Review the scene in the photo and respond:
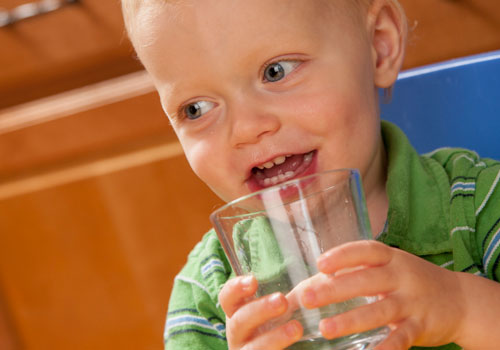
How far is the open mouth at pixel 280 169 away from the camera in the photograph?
678 millimetres

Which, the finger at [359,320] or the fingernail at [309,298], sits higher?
the fingernail at [309,298]

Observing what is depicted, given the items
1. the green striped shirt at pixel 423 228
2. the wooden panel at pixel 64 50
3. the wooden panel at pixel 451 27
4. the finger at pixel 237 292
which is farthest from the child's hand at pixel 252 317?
the wooden panel at pixel 64 50

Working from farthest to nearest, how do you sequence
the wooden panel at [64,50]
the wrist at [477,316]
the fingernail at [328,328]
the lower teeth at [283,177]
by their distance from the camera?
1. the wooden panel at [64,50]
2. the lower teeth at [283,177]
3. the wrist at [477,316]
4. the fingernail at [328,328]

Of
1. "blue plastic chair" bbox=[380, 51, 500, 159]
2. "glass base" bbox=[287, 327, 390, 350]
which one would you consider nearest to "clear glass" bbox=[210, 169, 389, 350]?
"glass base" bbox=[287, 327, 390, 350]

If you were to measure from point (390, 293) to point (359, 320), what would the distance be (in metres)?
0.06

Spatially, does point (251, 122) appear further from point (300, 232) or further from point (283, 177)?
point (300, 232)

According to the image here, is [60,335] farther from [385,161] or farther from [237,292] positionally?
[237,292]

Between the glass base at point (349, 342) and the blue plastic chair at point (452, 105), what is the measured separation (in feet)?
1.54

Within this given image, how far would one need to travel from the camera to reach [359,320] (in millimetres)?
460

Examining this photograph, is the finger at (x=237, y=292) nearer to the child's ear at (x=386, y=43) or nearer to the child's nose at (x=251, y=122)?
the child's nose at (x=251, y=122)

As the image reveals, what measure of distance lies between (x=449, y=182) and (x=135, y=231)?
82cm

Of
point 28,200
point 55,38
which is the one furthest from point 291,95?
point 28,200

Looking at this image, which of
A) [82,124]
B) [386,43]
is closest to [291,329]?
[386,43]

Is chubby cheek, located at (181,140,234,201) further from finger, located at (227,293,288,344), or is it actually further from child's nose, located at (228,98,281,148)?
finger, located at (227,293,288,344)
